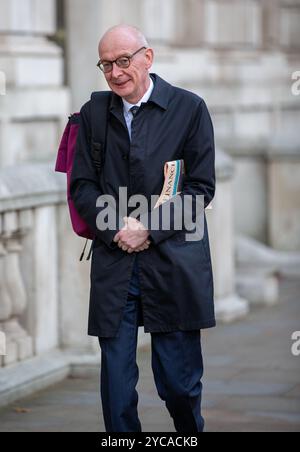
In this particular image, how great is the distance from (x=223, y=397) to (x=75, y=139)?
231 centimetres

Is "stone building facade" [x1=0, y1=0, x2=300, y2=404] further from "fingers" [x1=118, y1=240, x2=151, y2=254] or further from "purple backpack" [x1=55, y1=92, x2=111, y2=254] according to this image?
"fingers" [x1=118, y1=240, x2=151, y2=254]

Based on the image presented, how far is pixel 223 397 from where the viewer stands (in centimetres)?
772

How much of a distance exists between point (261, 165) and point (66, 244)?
6.43 meters

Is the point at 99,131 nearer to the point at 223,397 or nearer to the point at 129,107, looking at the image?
the point at 129,107

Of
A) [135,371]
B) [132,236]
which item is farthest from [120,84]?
[135,371]

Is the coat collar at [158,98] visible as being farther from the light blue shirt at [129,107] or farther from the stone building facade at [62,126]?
the stone building facade at [62,126]

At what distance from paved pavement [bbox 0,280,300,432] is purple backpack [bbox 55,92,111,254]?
1.40 meters

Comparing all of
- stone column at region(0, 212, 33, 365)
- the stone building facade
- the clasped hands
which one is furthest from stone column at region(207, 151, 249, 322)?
the clasped hands

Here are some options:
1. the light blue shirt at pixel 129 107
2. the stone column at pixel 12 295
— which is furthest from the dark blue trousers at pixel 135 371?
the stone column at pixel 12 295

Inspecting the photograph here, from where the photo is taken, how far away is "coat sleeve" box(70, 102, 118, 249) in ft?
18.7

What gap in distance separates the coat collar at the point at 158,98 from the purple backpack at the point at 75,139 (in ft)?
0.14

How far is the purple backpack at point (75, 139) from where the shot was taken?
5.77m
